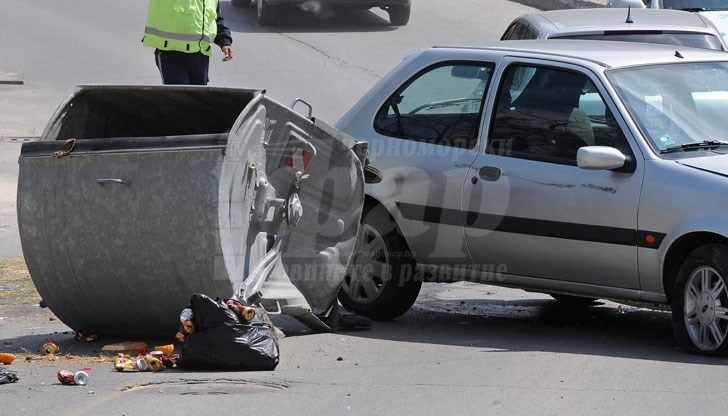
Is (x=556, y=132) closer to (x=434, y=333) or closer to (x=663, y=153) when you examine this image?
(x=663, y=153)

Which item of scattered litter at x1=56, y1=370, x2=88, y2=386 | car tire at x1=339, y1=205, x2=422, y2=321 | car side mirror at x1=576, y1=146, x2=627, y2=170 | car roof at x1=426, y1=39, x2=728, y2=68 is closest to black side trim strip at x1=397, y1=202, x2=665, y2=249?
car tire at x1=339, y1=205, x2=422, y2=321

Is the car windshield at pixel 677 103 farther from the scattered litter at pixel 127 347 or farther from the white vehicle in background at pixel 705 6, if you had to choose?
the white vehicle in background at pixel 705 6

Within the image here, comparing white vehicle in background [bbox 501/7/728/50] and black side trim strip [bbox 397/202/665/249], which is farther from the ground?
white vehicle in background [bbox 501/7/728/50]

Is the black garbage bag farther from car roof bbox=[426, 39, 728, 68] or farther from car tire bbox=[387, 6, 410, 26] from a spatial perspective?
car tire bbox=[387, 6, 410, 26]

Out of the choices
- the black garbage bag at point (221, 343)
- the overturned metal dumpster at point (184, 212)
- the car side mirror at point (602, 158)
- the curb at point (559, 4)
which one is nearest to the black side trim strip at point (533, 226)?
the car side mirror at point (602, 158)

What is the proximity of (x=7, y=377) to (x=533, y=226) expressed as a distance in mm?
3060

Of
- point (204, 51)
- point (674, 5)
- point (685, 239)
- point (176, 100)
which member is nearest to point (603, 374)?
point (685, 239)

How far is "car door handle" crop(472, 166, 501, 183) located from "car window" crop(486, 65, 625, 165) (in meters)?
0.12

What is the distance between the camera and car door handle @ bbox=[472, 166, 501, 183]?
7847 mm

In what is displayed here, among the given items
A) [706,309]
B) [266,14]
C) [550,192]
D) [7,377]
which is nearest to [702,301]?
[706,309]

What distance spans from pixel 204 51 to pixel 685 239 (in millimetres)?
4241

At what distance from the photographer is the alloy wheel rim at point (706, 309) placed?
6.90 metres

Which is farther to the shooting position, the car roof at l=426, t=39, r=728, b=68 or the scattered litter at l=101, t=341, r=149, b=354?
the car roof at l=426, t=39, r=728, b=68

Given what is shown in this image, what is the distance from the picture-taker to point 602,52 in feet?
26.5
